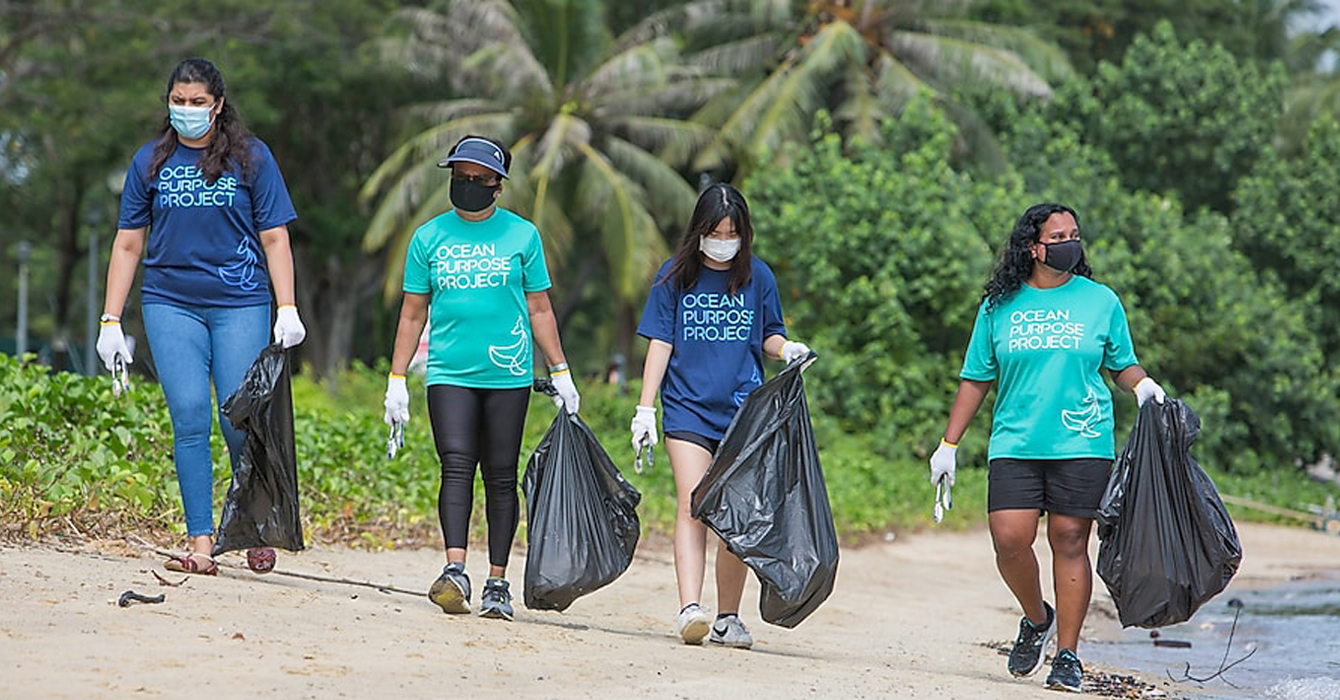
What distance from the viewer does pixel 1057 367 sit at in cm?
561

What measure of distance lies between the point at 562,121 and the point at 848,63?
13.7ft

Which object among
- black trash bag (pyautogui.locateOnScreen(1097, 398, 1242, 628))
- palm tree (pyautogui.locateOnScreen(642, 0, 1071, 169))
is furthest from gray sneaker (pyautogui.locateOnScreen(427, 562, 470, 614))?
palm tree (pyautogui.locateOnScreen(642, 0, 1071, 169))

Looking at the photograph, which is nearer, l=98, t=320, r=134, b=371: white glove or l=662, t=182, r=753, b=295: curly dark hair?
l=98, t=320, r=134, b=371: white glove

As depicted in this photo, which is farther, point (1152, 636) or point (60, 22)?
point (60, 22)

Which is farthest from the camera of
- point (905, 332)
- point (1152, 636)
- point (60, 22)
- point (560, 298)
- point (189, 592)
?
point (560, 298)

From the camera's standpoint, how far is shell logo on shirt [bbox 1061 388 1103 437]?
18.3 ft

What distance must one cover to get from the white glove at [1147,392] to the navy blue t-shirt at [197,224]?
3073 millimetres

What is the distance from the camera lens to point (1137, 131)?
79.7 feet

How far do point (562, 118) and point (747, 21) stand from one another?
358 cm

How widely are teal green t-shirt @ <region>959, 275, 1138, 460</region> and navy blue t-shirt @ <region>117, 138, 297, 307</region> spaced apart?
104 inches

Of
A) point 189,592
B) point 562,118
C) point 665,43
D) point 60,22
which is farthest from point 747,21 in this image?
point 189,592

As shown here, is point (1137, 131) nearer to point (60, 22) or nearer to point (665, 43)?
point (665, 43)

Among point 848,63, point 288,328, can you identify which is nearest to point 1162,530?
point 288,328

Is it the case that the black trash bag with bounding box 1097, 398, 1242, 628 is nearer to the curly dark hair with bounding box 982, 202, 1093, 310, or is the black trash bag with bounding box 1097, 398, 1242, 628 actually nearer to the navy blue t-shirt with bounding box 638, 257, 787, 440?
the curly dark hair with bounding box 982, 202, 1093, 310
